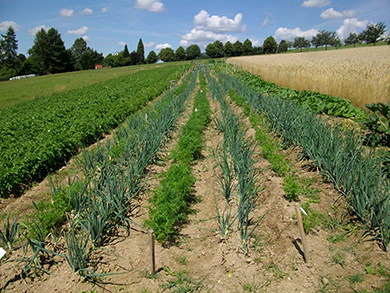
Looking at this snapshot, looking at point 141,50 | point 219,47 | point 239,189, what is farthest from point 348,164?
point 141,50

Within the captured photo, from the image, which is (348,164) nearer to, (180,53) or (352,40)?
(352,40)

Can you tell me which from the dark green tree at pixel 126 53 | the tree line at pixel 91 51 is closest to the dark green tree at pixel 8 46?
the tree line at pixel 91 51

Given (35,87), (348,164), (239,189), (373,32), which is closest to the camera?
(348,164)

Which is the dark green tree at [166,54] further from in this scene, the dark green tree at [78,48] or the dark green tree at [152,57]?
the dark green tree at [78,48]

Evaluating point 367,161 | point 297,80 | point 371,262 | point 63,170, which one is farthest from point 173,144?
point 297,80

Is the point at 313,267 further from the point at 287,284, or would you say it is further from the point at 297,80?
the point at 297,80

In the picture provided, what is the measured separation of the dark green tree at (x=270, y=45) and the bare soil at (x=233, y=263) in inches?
3752

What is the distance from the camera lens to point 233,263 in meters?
2.95

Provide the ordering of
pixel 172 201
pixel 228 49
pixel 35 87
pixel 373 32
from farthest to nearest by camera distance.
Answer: pixel 228 49, pixel 373 32, pixel 35 87, pixel 172 201

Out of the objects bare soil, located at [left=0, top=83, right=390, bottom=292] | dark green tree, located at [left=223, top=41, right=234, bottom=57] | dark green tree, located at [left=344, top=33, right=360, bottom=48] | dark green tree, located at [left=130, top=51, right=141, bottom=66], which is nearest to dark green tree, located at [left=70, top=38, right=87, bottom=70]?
dark green tree, located at [left=130, top=51, right=141, bottom=66]

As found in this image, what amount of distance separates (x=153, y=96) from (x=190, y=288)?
1344cm

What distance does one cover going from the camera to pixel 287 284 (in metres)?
2.62

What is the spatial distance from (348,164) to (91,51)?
8756 cm

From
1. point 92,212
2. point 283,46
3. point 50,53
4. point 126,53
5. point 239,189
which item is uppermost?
point 126,53
